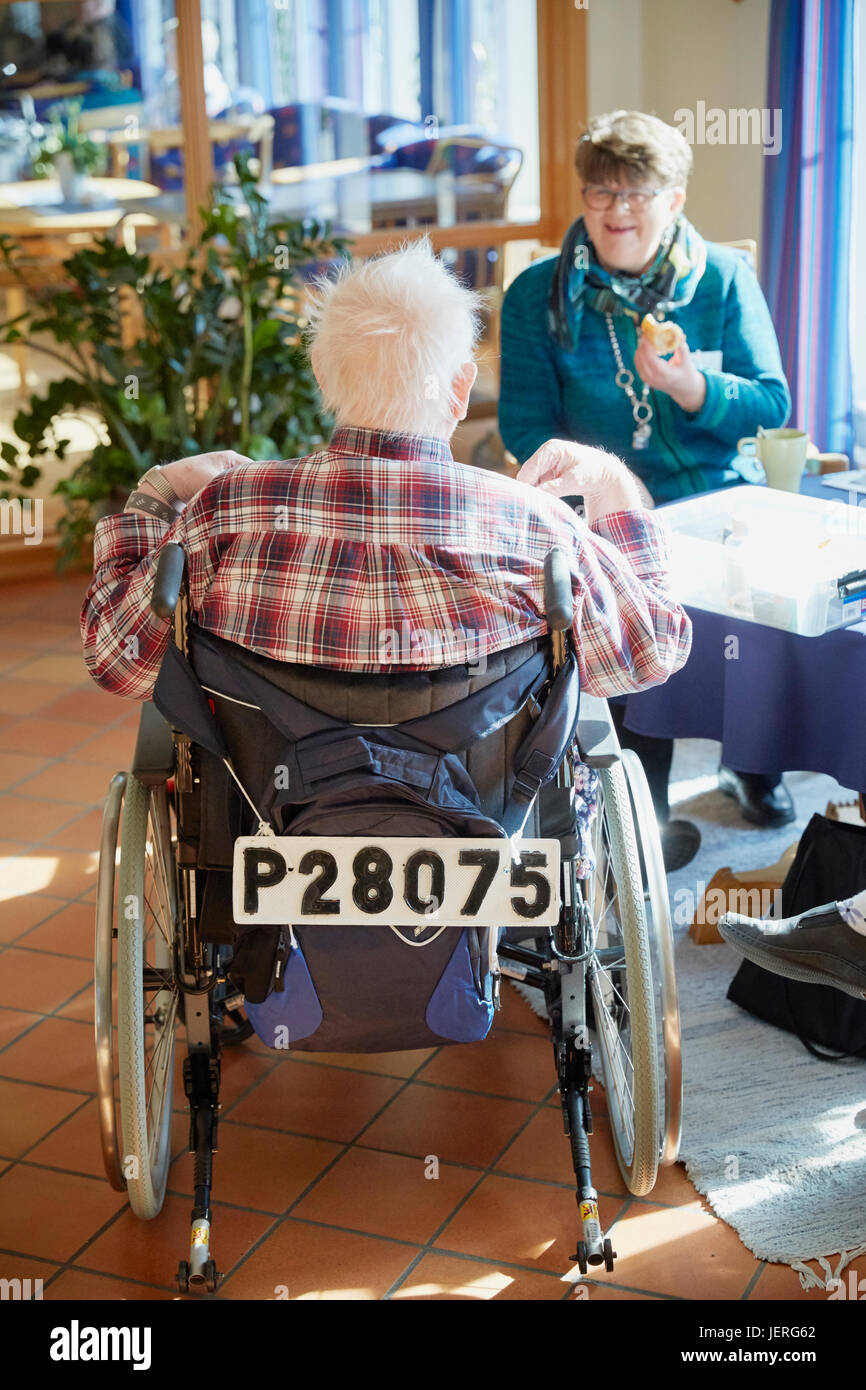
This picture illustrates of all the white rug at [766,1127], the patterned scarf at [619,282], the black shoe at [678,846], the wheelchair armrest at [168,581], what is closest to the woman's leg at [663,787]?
the black shoe at [678,846]

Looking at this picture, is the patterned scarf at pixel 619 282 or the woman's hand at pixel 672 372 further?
the patterned scarf at pixel 619 282

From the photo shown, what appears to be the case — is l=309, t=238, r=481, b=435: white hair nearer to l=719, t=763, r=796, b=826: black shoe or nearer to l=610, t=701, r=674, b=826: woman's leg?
l=610, t=701, r=674, b=826: woman's leg

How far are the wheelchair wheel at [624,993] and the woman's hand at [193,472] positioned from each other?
0.58 metres

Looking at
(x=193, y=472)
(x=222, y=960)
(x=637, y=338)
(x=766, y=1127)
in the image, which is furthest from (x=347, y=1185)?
(x=637, y=338)

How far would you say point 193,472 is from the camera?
176cm

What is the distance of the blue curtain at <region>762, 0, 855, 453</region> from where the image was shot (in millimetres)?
3855

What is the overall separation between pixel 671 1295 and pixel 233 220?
9.24ft

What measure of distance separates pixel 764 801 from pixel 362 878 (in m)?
1.51

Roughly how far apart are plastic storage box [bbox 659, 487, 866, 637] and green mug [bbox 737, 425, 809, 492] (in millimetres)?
187

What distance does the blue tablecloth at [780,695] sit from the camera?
1.91 m

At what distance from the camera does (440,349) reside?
1573mm

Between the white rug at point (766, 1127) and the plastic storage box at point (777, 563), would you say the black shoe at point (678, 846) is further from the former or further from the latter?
the plastic storage box at point (777, 563)

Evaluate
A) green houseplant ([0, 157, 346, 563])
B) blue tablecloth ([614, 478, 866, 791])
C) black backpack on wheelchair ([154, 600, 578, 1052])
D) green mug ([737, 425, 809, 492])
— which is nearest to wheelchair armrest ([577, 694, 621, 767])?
black backpack on wheelchair ([154, 600, 578, 1052])
